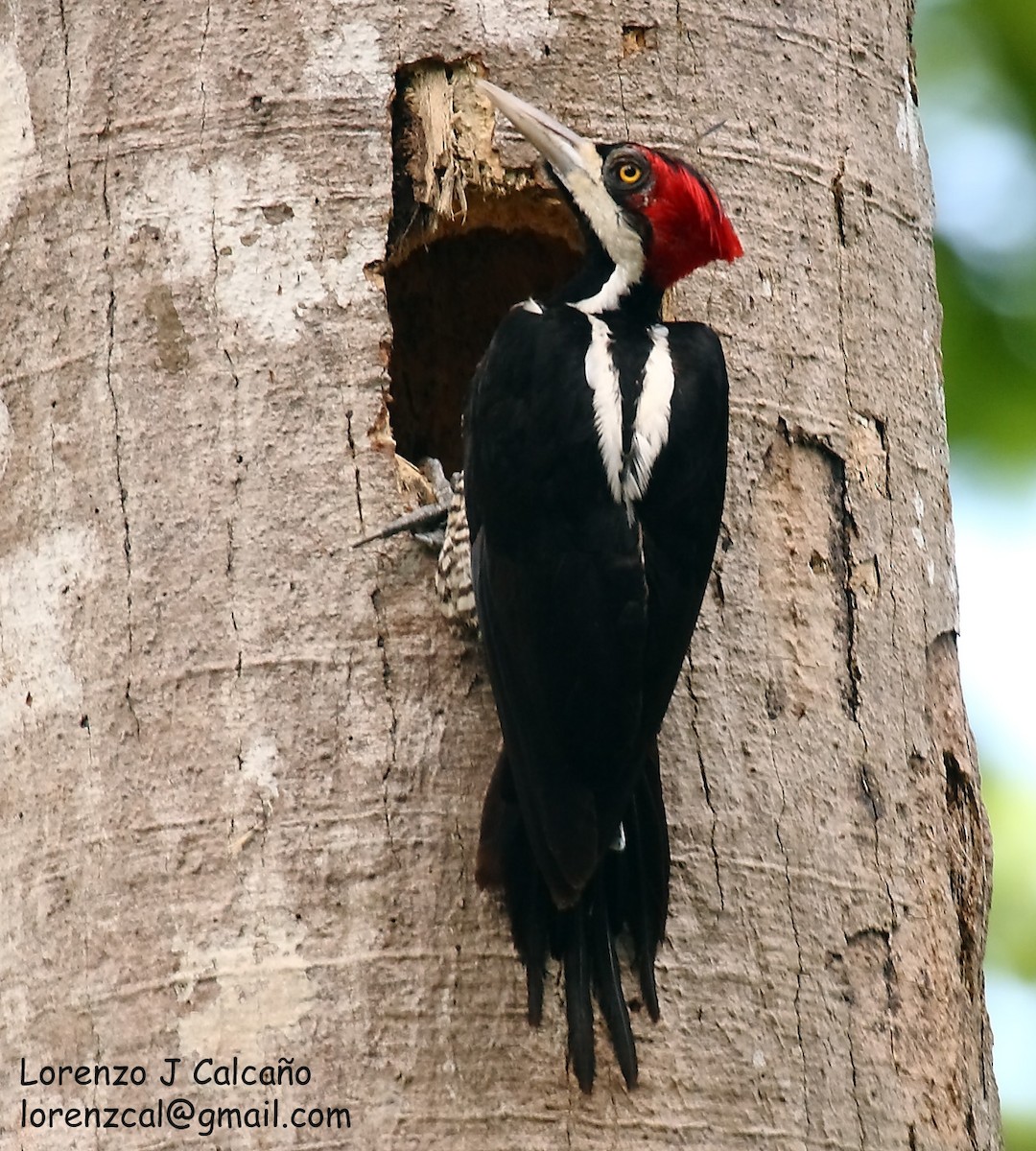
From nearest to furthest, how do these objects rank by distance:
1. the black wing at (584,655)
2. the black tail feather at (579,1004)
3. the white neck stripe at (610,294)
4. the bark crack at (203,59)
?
the black tail feather at (579,1004) → the black wing at (584,655) → the bark crack at (203,59) → the white neck stripe at (610,294)

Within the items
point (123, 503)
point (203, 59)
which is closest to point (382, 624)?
point (123, 503)

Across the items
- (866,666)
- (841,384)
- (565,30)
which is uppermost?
(565,30)

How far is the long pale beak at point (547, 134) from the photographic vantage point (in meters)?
3.21

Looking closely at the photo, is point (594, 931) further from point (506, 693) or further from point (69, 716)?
point (69, 716)

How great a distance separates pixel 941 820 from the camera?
323 centimetres

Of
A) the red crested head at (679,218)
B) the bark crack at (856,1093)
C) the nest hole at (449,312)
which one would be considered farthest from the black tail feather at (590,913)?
the nest hole at (449,312)

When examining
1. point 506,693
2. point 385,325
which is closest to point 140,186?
point 385,325

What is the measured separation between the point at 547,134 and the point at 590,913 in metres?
1.31

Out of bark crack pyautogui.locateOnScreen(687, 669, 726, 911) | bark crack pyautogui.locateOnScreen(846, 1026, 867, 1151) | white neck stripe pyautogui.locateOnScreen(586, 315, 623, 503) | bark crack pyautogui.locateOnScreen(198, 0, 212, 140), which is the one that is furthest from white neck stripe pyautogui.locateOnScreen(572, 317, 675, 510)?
bark crack pyautogui.locateOnScreen(846, 1026, 867, 1151)

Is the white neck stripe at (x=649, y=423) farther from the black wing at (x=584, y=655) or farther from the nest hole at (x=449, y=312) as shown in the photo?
the nest hole at (x=449, y=312)

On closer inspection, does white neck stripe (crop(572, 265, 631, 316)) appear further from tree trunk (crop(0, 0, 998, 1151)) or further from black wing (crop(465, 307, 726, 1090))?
black wing (crop(465, 307, 726, 1090))

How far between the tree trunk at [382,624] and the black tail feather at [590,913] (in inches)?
1.3

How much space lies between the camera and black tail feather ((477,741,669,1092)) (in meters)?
2.75

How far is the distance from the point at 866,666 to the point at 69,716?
1294mm
